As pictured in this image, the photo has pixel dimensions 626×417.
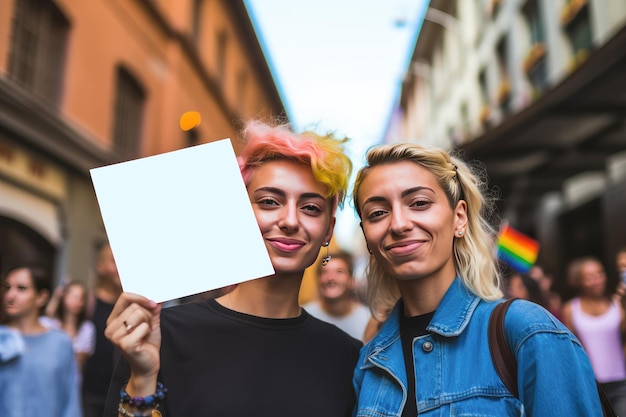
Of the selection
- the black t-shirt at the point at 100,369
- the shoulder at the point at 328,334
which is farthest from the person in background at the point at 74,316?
the shoulder at the point at 328,334

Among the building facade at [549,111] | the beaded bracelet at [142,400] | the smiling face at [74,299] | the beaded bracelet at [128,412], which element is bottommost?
the beaded bracelet at [128,412]

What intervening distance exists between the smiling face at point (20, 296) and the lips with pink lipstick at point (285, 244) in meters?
2.83

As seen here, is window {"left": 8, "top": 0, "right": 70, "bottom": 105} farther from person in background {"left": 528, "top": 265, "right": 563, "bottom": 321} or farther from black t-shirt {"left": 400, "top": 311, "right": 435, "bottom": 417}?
black t-shirt {"left": 400, "top": 311, "right": 435, "bottom": 417}

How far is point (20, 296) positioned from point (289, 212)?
2904mm

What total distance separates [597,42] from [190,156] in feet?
35.2

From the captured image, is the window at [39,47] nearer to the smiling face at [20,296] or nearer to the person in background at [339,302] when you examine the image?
the smiling face at [20,296]

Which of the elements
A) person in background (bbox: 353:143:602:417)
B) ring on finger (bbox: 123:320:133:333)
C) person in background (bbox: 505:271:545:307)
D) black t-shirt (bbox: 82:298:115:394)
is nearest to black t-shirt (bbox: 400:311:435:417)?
person in background (bbox: 353:143:602:417)

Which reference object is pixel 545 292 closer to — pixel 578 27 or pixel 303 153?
pixel 303 153

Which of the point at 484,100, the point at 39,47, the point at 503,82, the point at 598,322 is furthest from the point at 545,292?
the point at 484,100

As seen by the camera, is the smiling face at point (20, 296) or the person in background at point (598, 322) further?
the person in background at point (598, 322)

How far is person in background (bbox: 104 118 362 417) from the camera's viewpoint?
5.96 ft

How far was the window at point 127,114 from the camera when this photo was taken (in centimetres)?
1097

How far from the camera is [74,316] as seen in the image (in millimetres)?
6281

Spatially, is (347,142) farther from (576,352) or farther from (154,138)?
(154,138)
